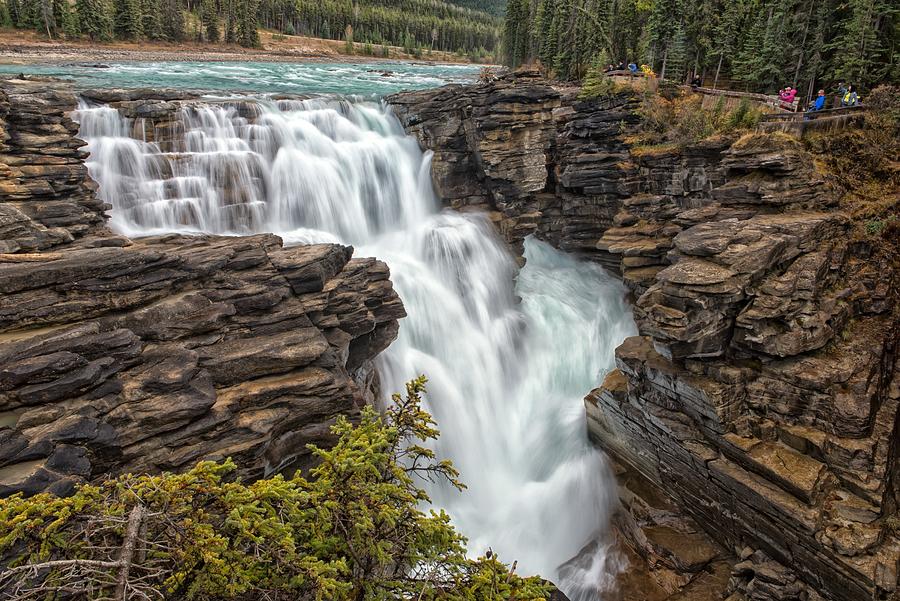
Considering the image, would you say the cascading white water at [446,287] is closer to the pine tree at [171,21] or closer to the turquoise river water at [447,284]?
the turquoise river water at [447,284]

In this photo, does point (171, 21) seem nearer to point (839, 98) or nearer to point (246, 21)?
point (246, 21)

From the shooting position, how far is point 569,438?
17.9 m

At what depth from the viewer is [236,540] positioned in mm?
4996

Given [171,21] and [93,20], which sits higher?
[171,21]

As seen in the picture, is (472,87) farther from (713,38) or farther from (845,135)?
(713,38)

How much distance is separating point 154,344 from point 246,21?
3559 inches

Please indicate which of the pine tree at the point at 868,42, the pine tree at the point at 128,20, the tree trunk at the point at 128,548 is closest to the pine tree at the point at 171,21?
the pine tree at the point at 128,20

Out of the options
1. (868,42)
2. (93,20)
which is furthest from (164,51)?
(868,42)

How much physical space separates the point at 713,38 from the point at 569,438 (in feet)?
111

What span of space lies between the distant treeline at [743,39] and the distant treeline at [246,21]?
6137cm

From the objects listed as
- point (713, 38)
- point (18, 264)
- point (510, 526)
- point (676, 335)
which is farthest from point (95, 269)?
point (713, 38)

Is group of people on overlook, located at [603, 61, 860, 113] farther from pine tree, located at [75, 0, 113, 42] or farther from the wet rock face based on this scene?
pine tree, located at [75, 0, 113, 42]

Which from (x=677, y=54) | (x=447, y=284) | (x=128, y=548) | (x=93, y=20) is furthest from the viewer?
(x=93, y=20)

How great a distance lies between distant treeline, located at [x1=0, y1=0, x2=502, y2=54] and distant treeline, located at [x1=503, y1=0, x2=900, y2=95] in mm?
61366
